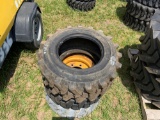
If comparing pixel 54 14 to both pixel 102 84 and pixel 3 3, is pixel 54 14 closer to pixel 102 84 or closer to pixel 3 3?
pixel 3 3

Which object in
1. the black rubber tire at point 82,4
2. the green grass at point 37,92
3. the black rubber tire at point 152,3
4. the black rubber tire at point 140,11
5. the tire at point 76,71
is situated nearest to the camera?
the tire at point 76,71

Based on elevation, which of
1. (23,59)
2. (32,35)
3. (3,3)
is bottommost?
(23,59)

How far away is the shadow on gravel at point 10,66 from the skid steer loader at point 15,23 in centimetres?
41

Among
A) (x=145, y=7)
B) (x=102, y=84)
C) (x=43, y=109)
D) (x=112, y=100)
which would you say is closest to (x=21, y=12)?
(x=43, y=109)

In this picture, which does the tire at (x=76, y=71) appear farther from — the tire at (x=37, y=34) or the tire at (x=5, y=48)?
the tire at (x=37, y=34)

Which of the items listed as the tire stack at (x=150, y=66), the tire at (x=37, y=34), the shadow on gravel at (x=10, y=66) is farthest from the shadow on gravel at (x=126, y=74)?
the shadow on gravel at (x=10, y=66)

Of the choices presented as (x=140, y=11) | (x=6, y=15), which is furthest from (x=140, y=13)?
(x=6, y=15)

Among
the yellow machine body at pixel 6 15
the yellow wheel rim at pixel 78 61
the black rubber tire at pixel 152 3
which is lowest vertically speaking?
the yellow wheel rim at pixel 78 61

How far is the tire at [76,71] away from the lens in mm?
2084

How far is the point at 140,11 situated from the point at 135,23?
0.33 m

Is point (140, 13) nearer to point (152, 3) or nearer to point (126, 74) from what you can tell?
point (152, 3)

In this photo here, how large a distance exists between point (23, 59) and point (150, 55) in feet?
6.95

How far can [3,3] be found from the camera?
8.06 ft

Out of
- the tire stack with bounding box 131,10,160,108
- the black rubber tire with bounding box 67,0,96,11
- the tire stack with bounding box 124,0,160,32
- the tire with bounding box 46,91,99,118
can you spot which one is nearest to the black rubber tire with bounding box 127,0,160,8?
the tire stack with bounding box 124,0,160,32
